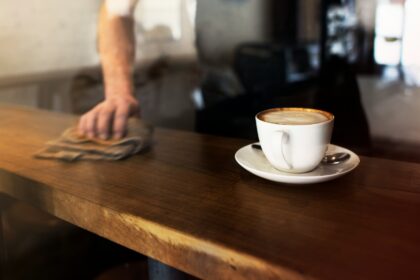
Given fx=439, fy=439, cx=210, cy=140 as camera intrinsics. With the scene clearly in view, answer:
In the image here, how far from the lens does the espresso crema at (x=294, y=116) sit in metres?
0.47

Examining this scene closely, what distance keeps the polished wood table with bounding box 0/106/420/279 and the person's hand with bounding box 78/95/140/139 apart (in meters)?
0.07

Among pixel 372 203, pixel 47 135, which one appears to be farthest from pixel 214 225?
pixel 47 135

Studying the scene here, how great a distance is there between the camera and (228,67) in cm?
97

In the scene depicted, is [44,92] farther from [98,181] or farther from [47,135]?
[98,181]

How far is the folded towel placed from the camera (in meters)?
0.59

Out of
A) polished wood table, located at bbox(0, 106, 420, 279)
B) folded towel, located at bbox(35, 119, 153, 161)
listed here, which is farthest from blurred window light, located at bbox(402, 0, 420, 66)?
folded towel, located at bbox(35, 119, 153, 161)

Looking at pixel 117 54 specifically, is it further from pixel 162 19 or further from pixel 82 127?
pixel 82 127

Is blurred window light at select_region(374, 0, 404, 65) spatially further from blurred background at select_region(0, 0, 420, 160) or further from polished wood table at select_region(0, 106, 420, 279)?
polished wood table at select_region(0, 106, 420, 279)

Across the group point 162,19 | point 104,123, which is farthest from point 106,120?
point 162,19

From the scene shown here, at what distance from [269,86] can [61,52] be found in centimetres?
47

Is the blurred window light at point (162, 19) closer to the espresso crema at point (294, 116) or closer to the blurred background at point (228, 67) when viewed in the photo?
the blurred background at point (228, 67)

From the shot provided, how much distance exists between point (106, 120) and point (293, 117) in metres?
0.31

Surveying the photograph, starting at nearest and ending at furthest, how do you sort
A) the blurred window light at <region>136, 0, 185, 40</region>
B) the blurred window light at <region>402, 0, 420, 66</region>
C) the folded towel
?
the folded towel, the blurred window light at <region>402, 0, 420, 66</region>, the blurred window light at <region>136, 0, 185, 40</region>

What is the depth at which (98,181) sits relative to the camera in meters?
0.51
